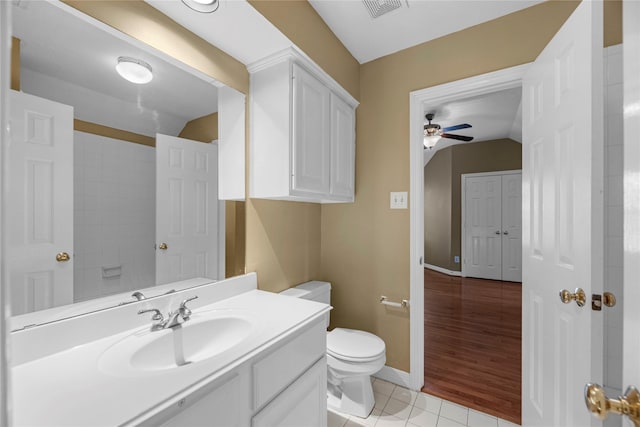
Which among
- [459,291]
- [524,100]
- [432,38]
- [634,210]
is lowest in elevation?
[459,291]

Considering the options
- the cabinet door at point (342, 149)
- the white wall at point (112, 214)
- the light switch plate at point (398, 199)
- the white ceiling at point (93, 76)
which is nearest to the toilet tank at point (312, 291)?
the cabinet door at point (342, 149)

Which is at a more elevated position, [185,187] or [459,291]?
[185,187]

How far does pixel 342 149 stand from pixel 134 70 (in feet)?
4.14

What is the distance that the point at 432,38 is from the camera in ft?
6.18

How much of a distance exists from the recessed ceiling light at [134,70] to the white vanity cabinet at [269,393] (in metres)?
1.18

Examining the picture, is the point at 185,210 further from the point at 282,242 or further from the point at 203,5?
the point at 203,5

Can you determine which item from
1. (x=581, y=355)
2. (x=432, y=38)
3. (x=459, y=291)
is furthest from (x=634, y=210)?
(x=459, y=291)

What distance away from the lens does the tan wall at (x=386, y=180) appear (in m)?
1.77

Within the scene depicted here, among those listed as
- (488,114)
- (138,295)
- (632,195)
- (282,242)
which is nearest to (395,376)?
(282,242)

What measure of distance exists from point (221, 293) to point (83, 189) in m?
0.74

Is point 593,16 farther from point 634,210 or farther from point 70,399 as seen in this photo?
point 70,399

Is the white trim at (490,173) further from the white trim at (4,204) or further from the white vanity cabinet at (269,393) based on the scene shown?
the white trim at (4,204)

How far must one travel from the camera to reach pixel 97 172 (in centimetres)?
98

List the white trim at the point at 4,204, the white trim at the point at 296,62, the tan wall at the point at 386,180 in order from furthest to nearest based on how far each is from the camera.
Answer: the tan wall at the point at 386,180 → the white trim at the point at 296,62 → the white trim at the point at 4,204
